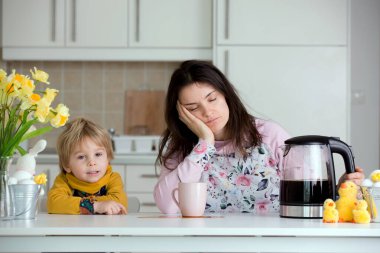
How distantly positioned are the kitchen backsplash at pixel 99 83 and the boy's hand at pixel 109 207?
259 centimetres

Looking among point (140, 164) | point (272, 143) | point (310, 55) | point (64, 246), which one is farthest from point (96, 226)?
point (310, 55)

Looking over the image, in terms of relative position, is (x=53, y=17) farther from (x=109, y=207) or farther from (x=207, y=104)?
(x=109, y=207)

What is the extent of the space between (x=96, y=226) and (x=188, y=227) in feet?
0.67

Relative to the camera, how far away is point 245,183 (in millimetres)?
2262

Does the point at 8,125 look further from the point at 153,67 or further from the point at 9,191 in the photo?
the point at 153,67

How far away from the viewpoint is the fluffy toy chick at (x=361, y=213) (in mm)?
1642

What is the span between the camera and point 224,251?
4.84 feet

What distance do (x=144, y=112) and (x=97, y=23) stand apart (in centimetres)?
68

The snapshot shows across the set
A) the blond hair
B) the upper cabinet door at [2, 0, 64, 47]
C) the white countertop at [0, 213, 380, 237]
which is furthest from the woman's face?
the upper cabinet door at [2, 0, 64, 47]

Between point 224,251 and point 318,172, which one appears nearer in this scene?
point 224,251

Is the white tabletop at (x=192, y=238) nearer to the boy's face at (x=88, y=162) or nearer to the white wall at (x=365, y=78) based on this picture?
the boy's face at (x=88, y=162)

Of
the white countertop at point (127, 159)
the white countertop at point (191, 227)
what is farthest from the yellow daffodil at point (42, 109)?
the white countertop at point (127, 159)

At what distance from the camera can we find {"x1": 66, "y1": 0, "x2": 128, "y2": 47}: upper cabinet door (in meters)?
4.28

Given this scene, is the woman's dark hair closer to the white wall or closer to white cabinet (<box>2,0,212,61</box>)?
white cabinet (<box>2,0,212,61</box>)
